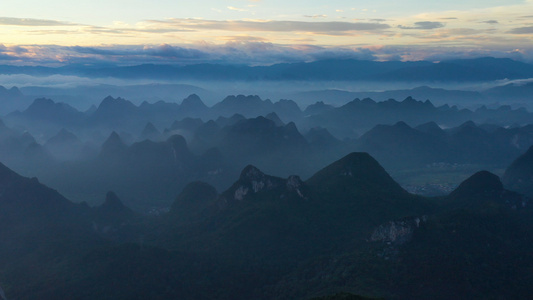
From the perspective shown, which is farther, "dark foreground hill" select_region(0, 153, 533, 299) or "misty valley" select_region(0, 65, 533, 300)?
"dark foreground hill" select_region(0, 153, 533, 299)

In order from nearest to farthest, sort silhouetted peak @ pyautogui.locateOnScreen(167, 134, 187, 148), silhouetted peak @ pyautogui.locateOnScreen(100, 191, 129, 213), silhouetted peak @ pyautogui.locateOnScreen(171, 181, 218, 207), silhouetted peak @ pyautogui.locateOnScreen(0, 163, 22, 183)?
silhouetted peak @ pyautogui.locateOnScreen(0, 163, 22, 183) → silhouetted peak @ pyautogui.locateOnScreen(100, 191, 129, 213) → silhouetted peak @ pyautogui.locateOnScreen(171, 181, 218, 207) → silhouetted peak @ pyautogui.locateOnScreen(167, 134, 187, 148)

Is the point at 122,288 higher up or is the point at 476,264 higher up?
the point at 476,264

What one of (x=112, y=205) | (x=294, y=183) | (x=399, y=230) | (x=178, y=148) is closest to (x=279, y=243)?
(x=294, y=183)

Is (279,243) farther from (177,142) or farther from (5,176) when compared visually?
(177,142)

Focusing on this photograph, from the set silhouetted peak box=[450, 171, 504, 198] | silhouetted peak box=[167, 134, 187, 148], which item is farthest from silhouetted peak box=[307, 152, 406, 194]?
silhouetted peak box=[167, 134, 187, 148]

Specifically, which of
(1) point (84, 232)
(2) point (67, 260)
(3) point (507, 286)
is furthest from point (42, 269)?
(3) point (507, 286)

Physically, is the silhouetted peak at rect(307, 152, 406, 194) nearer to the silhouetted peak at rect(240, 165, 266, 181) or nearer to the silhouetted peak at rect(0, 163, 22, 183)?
the silhouetted peak at rect(240, 165, 266, 181)

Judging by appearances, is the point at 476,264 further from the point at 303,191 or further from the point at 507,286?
the point at 303,191
